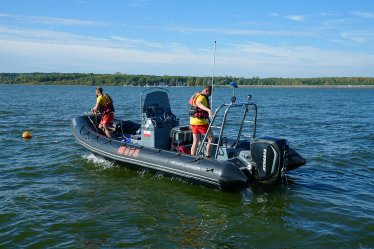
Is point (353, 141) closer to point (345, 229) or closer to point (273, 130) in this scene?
point (273, 130)

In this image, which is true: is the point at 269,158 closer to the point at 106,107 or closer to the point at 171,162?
the point at 171,162

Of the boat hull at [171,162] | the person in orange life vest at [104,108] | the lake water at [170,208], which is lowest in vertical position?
the lake water at [170,208]

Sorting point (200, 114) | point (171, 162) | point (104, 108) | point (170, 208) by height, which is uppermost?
point (200, 114)

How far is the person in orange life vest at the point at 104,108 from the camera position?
10699mm

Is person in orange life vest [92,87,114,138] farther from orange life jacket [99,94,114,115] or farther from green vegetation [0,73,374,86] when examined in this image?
green vegetation [0,73,374,86]


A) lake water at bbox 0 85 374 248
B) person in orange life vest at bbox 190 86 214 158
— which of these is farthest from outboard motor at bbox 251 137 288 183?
person in orange life vest at bbox 190 86 214 158

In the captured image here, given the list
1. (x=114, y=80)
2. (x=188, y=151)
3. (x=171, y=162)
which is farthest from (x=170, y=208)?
(x=114, y=80)

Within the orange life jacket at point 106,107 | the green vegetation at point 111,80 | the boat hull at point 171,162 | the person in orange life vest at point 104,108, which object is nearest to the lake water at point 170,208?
the boat hull at point 171,162

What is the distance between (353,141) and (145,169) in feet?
26.0

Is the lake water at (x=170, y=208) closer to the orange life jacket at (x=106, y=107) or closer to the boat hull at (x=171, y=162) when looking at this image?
the boat hull at (x=171, y=162)

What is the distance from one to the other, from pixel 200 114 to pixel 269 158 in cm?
162

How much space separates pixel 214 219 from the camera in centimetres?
677

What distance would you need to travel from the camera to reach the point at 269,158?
7711mm

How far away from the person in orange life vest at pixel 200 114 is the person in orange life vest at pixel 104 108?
3143 millimetres
